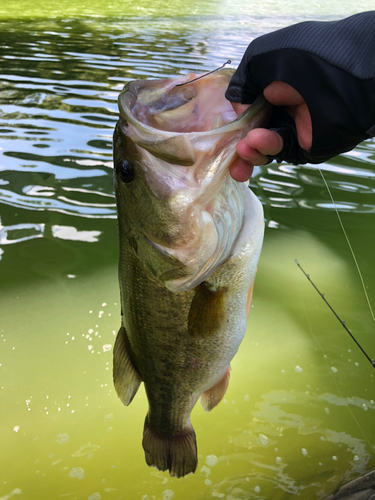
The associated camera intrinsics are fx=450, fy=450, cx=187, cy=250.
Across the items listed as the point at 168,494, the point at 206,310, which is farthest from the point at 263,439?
the point at 206,310

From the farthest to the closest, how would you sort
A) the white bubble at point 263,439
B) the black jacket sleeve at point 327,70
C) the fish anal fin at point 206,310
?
1. the white bubble at point 263,439
2. the fish anal fin at point 206,310
3. the black jacket sleeve at point 327,70

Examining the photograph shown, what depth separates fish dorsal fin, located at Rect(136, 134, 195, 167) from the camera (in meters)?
1.21

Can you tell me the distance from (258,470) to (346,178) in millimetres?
3306

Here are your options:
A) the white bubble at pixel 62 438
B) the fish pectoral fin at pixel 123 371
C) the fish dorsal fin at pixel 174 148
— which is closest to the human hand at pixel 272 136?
the fish dorsal fin at pixel 174 148

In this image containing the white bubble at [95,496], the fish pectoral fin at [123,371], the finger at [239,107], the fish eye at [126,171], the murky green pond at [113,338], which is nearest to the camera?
the finger at [239,107]

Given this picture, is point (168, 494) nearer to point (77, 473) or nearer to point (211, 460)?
point (211, 460)

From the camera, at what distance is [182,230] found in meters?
1.35

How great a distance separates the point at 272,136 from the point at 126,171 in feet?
1.52

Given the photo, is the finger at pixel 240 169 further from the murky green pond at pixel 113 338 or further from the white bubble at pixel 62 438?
the white bubble at pixel 62 438

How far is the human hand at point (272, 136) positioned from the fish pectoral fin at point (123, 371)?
852 millimetres

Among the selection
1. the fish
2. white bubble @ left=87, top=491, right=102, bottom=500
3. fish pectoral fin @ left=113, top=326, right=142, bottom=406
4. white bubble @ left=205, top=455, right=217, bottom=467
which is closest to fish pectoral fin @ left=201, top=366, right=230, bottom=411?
the fish

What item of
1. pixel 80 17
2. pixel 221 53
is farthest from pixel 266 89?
pixel 80 17

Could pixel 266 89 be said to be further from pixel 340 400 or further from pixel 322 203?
pixel 322 203

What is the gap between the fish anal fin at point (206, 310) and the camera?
148 cm
